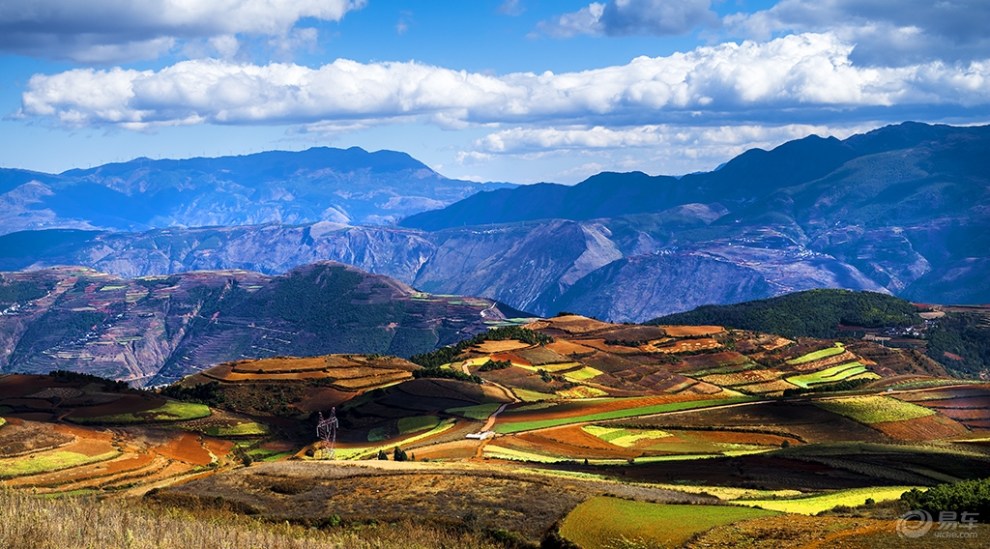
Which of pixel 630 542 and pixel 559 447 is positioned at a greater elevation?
pixel 630 542

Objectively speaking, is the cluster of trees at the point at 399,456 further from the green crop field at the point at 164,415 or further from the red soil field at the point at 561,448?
the green crop field at the point at 164,415

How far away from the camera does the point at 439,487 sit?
237 feet

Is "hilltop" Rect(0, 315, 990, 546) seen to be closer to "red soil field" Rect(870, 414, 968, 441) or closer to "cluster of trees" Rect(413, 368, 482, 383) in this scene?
"red soil field" Rect(870, 414, 968, 441)

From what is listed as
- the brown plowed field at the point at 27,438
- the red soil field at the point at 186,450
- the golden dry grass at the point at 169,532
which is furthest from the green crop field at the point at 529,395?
the golden dry grass at the point at 169,532

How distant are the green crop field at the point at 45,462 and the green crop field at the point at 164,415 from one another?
101 ft

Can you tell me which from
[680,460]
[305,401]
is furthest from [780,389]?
[680,460]

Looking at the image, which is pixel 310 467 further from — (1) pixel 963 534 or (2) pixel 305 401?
(2) pixel 305 401

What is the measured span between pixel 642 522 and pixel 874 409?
75606 millimetres

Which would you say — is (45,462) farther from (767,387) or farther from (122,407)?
(767,387)

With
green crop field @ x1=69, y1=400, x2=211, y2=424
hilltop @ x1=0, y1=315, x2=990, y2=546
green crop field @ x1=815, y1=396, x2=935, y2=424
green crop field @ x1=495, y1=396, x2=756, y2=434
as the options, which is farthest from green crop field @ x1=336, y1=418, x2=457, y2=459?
green crop field @ x1=815, y1=396, x2=935, y2=424

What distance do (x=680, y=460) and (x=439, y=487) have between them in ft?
104

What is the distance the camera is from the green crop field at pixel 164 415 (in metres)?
147

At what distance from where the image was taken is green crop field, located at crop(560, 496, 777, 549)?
2126 inches

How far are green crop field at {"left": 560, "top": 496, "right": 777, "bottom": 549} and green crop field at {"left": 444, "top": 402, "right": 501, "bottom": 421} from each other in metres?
81.3
